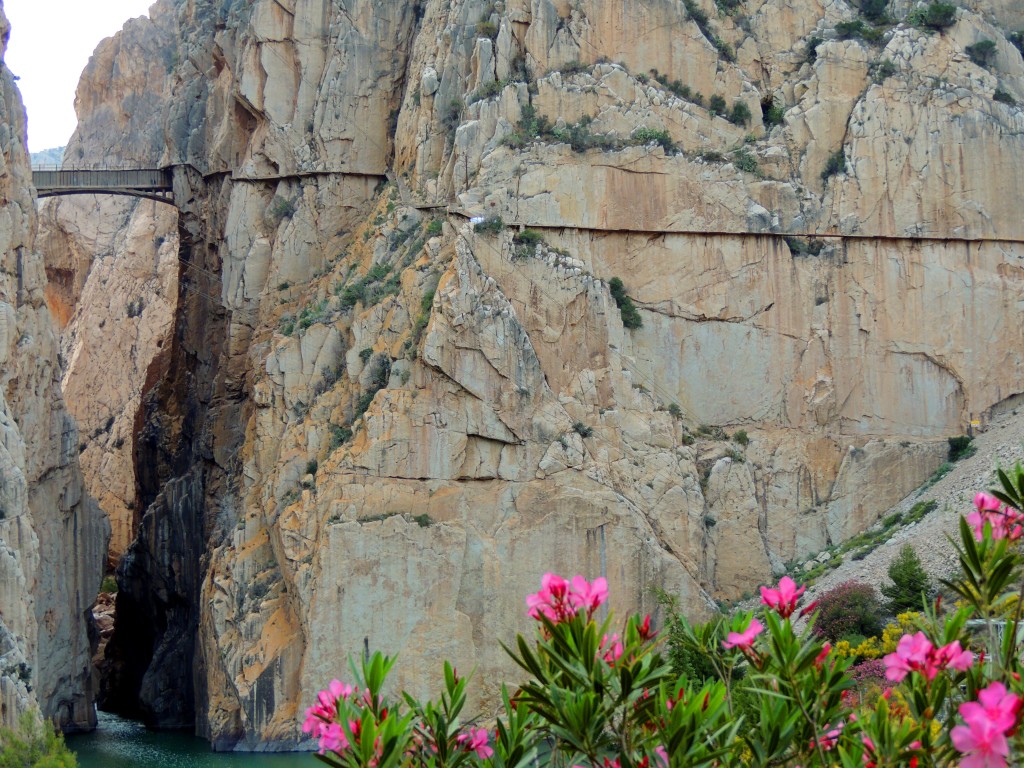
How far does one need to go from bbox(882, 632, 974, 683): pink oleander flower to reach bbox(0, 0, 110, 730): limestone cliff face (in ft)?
107

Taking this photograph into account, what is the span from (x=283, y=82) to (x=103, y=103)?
3617 cm

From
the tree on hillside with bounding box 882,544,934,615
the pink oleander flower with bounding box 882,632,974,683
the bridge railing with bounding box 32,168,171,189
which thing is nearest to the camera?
the pink oleander flower with bounding box 882,632,974,683

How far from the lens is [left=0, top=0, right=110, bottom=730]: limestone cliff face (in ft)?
144

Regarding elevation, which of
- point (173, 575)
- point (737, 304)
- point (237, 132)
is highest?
point (237, 132)

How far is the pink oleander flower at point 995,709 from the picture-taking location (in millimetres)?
9492

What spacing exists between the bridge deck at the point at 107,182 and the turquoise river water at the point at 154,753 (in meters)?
20.3

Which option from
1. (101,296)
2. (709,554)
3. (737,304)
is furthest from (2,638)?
(101,296)

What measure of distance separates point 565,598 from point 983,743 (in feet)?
10.7

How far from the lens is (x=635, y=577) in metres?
45.3

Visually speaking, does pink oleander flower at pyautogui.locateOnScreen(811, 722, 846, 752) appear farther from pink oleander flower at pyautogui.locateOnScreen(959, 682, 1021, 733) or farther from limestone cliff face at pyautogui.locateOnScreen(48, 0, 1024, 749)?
limestone cliff face at pyautogui.locateOnScreen(48, 0, 1024, 749)

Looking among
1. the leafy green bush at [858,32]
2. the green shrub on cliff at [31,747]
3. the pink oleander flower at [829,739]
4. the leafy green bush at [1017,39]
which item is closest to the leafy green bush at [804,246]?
the leafy green bush at [858,32]

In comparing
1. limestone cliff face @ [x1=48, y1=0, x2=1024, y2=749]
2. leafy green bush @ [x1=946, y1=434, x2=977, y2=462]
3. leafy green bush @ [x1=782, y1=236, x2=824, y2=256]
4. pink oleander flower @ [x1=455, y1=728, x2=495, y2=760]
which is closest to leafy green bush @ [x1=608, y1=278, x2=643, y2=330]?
limestone cliff face @ [x1=48, y1=0, x2=1024, y2=749]

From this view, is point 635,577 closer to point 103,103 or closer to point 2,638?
point 2,638

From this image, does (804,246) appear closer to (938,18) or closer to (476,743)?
(938,18)
